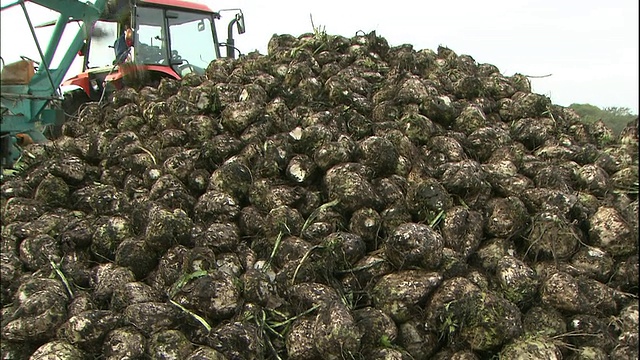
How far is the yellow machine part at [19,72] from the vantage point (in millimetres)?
6488

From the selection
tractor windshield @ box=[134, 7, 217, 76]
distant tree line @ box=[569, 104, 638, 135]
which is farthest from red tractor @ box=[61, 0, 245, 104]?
distant tree line @ box=[569, 104, 638, 135]

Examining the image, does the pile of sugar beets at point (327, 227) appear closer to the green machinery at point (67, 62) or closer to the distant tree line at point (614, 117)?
the distant tree line at point (614, 117)

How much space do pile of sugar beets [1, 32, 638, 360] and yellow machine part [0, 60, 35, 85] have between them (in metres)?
2.57

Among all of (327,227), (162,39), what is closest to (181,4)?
(162,39)

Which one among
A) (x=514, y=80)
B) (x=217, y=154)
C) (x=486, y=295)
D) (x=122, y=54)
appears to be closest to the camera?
(x=486, y=295)

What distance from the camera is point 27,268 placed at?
339 centimetres

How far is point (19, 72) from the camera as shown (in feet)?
21.6

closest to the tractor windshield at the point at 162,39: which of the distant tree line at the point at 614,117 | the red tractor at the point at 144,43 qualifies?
the red tractor at the point at 144,43

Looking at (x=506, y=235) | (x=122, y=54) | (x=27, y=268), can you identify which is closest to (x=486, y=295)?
(x=506, y=235)

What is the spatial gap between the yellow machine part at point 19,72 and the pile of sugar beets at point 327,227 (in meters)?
2.57

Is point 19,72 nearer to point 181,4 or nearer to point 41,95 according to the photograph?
point 41,95

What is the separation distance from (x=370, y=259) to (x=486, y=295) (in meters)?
0.61

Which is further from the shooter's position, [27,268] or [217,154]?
[217,154]

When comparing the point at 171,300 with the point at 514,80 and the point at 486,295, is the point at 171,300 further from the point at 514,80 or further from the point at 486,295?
the point at 514,80
